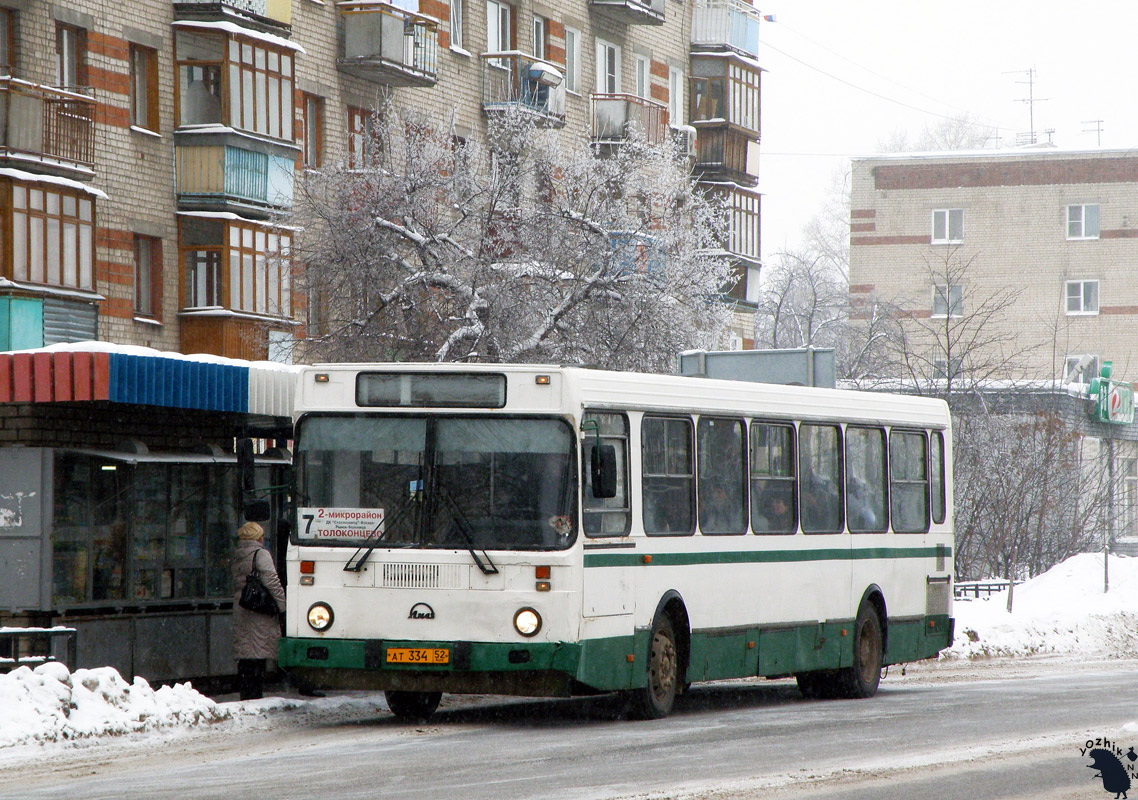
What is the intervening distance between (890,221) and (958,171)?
2953 mm

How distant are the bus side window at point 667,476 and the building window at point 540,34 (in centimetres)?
2618

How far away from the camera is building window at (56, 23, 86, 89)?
28250 millimetres

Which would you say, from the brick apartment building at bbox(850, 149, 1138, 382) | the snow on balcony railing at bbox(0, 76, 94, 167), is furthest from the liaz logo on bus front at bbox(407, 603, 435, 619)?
the brick apartment building at bbox(850, 149, 1138, 382)

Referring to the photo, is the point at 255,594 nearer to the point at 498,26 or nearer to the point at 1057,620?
the point at 1057,620

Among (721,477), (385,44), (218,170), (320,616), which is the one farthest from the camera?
(385,44)

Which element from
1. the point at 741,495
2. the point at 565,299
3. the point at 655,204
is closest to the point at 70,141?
the point at 565,299

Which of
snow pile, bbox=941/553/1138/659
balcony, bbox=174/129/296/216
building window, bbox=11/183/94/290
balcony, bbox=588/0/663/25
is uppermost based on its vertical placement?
balcony, bbox=588/0/663/25

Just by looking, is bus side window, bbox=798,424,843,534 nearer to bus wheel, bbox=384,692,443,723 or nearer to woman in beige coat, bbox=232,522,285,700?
bus wheel, bbox=384,692,443,723

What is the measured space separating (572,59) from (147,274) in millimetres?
13386

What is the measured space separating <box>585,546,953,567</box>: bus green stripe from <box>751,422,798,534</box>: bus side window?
22 centimetres

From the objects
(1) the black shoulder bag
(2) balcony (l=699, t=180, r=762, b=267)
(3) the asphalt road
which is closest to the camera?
(3) the asphalt road

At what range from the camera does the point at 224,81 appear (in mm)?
30578

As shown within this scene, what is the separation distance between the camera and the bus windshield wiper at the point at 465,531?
13125 mm

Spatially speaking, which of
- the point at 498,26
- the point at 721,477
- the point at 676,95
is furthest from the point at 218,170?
the point at 721,477
